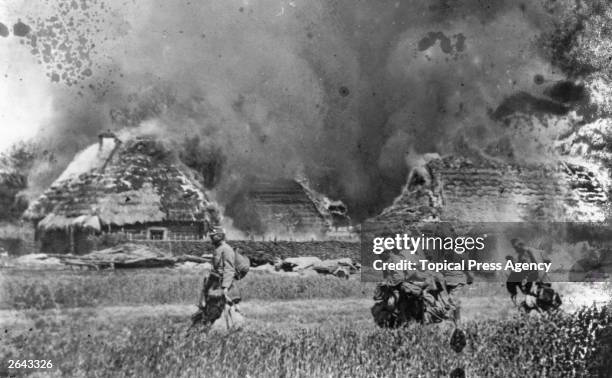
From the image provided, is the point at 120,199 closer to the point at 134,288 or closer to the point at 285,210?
the point at 134,288

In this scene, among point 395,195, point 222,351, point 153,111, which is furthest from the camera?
point 395,195

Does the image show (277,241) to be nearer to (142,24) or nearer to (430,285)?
(430,285)

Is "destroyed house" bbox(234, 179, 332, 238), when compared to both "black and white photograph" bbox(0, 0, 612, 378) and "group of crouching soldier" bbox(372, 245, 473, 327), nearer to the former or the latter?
"black and white photograph" bbox(0, 0, 612, 378)

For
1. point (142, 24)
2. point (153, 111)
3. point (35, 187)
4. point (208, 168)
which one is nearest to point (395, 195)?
point (208, 168)

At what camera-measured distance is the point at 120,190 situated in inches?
360

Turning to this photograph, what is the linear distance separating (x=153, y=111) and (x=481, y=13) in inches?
186

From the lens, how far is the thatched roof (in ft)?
29.0

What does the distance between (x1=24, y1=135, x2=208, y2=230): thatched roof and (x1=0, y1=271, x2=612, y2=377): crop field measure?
0.74 meters

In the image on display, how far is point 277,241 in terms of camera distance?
9.47 m

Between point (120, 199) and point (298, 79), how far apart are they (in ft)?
9.17

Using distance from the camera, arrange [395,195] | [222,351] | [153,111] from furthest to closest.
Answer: [395,195]
[153,111]
[222,351]

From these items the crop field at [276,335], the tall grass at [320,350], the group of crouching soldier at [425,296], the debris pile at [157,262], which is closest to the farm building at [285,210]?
the debris pile at [157,262]

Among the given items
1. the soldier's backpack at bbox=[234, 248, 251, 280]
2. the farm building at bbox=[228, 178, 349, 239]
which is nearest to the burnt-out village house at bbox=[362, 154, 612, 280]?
the farm building at bbox=[228, 178, 349, 239]

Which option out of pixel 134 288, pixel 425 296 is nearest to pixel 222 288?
pixel 134 288
